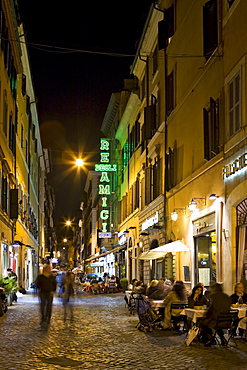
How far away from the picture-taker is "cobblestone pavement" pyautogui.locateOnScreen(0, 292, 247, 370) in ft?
31.3

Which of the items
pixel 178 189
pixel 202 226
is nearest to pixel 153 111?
pixel 178 189

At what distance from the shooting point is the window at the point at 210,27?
16719 millimetres

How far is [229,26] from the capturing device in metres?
15.5

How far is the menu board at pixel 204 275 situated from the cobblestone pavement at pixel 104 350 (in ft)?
11.7

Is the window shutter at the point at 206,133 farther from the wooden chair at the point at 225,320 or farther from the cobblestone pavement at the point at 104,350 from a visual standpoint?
the wooden chair at the point at 225,320

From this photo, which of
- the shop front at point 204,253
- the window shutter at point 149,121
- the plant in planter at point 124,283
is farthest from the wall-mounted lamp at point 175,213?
the plant in planter at point 124,283

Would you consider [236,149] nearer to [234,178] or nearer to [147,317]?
[234,178]

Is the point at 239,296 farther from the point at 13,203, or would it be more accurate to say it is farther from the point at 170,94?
the point at 13,203

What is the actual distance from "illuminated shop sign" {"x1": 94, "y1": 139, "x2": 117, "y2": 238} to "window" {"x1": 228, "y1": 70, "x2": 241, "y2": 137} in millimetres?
28631

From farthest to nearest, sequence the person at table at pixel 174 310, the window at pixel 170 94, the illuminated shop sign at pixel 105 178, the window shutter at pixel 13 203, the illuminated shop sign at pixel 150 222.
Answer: the illuminated shop sign at pixel 105 178
the window shutter at pixel 13 203
the illuminated shop sign at pixel 150 222
the window at pixel 170 94
the person at table at pixel 174 310

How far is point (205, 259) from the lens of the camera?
62.5ft

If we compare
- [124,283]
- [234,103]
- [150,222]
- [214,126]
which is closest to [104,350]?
[234,103]

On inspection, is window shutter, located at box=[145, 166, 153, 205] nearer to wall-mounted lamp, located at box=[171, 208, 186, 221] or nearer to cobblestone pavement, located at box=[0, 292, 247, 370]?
wall-mounted lamp, located at box=[171, 208, 186, 221]

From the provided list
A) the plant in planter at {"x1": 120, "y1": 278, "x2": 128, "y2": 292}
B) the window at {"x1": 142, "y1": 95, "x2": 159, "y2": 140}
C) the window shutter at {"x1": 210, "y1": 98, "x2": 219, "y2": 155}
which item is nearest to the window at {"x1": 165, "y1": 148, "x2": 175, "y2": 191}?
the window at {"x1": 142, "y1": 95, "x2": 159, "y2": 140}
